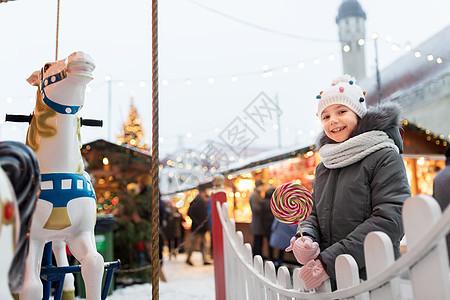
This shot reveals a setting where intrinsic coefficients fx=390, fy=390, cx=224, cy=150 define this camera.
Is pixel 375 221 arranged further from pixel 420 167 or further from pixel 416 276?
pixel 420 167

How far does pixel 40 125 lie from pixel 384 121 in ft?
4.90

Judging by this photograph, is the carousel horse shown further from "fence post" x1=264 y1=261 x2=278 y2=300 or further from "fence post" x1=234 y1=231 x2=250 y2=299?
"fence post" x1=234 y1=231 x2=250 y2=299

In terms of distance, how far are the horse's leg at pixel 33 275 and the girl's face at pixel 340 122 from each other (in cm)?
132

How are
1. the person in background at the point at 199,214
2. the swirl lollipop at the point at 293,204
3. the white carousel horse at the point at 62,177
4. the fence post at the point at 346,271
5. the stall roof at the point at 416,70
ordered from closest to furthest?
the fence post at the point at 346,271 → the swirl lollipop at the point at 293,204 → the white carousel horse at the point at 62,177 → the person in background at the point at 199,214 → the stall roof at the point at 416,70

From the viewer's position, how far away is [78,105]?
6.01 ft

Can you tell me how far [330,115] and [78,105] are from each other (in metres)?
1.15

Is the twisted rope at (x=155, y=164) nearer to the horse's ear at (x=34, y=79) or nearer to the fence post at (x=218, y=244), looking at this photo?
the horse's ear at (x=34, y=79)

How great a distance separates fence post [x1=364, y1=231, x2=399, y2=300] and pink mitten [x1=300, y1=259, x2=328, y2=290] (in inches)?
Result: 10.6

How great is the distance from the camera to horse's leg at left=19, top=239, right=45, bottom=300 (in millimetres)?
1549

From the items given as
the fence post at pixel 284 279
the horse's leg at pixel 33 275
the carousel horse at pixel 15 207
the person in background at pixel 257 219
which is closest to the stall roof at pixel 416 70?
the person in background at pixel 257 219

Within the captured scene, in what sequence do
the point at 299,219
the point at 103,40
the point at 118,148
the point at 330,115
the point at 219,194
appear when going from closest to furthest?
the point at 299,219 → the point at 330,115 → the point at 219,194 → the point at 103,40 → the point at 118,148

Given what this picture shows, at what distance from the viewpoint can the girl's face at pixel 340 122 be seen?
1.62 meters

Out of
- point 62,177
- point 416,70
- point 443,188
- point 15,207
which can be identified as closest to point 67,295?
point 62,177

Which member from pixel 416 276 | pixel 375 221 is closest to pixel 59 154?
pixel 375 221
